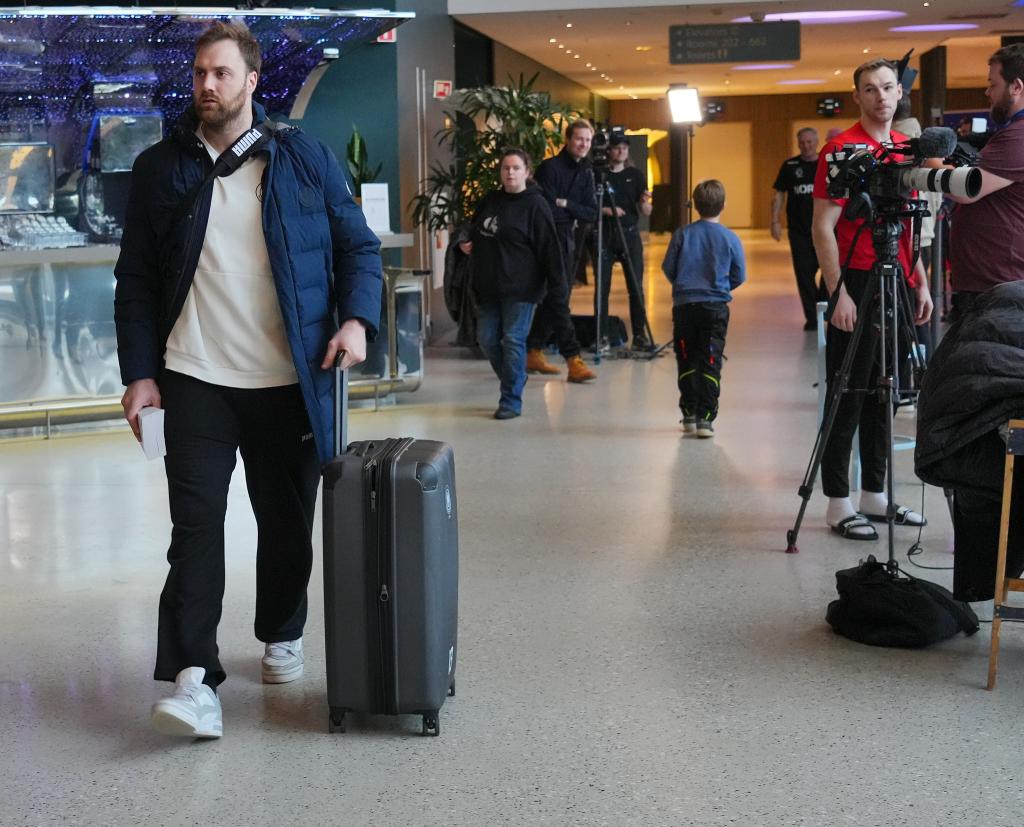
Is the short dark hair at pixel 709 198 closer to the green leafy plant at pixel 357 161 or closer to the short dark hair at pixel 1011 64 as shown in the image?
the short dark hair at pixel 1011 64

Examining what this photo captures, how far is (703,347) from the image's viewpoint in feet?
23.0

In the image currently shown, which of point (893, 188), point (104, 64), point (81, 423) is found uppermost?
point (104, 64)

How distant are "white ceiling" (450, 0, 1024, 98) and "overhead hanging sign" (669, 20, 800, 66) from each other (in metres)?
0.15

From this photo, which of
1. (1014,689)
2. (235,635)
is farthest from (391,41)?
(1014,689)

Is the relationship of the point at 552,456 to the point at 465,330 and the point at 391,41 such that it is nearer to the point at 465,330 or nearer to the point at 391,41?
the point at 465,330

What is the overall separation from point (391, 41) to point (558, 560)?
22.9 feet

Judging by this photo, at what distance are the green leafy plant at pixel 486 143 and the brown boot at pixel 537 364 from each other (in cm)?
127

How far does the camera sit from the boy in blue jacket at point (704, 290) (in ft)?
22.8

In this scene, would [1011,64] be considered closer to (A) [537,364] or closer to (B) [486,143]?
(A) [537,364]

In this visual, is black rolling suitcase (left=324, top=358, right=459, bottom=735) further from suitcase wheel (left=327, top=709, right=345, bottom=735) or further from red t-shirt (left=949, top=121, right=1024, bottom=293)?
red t-shirt (left=949, top=121, right=1024, bottom=293)

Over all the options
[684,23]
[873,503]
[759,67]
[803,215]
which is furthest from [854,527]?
[759,67]

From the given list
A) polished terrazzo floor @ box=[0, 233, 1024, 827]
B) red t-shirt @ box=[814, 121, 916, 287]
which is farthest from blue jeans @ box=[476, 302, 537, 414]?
red t-shirt @ box=[814, 121, 916, 287]

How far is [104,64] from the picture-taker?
9.08m

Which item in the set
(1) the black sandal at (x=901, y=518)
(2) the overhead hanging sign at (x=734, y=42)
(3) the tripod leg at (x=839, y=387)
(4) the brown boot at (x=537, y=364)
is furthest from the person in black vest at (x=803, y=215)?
(3) the tripod leg at (x=839, y=387)
